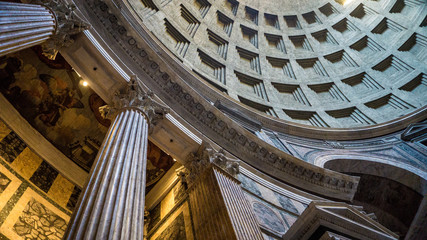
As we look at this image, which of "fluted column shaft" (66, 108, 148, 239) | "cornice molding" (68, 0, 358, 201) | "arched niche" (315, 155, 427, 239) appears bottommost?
"fluted column shaft" (66, 108, 148, 239)

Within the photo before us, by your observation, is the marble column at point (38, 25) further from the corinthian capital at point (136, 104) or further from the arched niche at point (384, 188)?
the arched niche at point (384, 188)

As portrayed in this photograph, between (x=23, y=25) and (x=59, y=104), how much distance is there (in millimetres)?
3803

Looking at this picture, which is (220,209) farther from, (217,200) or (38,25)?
(38,25)

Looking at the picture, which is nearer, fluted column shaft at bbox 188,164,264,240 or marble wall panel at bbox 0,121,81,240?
fluted column shaft at bbox 188,164,264,240

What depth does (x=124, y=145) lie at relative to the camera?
5.65m

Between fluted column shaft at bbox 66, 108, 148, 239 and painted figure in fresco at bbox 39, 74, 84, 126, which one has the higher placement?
painted figure in fresco at bbox 39, 74, 84, 126

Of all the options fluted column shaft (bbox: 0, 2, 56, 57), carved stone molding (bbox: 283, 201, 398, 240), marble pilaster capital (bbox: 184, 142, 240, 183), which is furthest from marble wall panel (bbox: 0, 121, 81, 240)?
carved stone molding (bbox: 283, 201, 398, 240)

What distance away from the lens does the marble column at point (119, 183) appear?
3.85 m

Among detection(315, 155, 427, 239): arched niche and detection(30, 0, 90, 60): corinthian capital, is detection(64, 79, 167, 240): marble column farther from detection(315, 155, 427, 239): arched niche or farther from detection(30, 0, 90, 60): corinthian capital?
detection(315, 155, 427, 239): arched niche

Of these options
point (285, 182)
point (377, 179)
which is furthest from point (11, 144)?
point (377, 179)

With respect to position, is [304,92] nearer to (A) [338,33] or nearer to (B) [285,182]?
(A) [338,33]

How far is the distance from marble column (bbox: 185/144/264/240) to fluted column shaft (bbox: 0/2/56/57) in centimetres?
479

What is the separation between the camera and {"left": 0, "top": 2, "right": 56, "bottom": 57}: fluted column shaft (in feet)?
14.9

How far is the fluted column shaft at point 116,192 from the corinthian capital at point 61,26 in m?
2.14
